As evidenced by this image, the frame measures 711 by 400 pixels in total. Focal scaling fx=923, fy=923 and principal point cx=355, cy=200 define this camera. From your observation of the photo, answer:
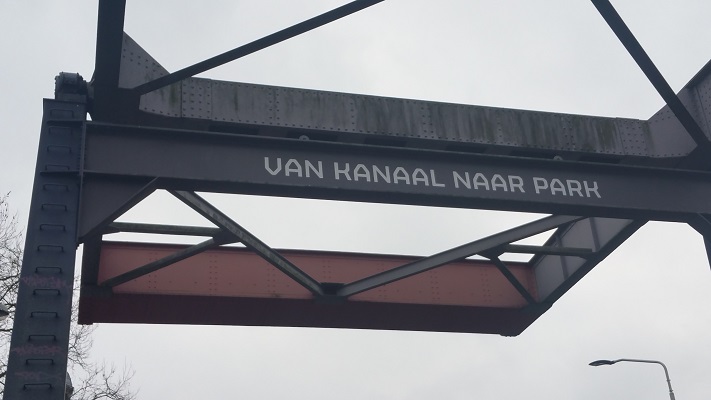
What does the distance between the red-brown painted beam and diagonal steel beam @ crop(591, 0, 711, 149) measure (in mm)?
4675

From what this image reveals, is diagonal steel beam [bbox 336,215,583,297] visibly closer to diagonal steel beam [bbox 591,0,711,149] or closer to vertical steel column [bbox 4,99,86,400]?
diagonal steel beam [bbox 591,0,711,149]

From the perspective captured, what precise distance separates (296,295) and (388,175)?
13.8 feet

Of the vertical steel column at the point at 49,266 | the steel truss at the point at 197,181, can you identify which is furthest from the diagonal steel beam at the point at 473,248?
the vertical steel column at the point at 49,266

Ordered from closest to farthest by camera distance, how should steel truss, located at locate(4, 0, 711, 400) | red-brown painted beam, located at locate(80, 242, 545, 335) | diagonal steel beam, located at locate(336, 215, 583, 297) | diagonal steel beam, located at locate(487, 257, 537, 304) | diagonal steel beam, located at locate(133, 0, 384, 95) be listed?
steel truss, located at locate(4, 0, 711, 400), diagonal steel beam, located at locate(133, 0, 384, 95), diagonal steel beam, located at locate(336, 215, 583, 297), diagonal steel beam, located at locate(487, 257, 537, 304), red-brown painted beam, located at locate(80, 242, 545, 335)

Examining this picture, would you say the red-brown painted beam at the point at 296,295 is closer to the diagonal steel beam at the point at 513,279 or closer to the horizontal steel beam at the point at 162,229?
the diagonal steel beam at the point at 513,279

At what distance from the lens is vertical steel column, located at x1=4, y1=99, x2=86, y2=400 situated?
8531mm

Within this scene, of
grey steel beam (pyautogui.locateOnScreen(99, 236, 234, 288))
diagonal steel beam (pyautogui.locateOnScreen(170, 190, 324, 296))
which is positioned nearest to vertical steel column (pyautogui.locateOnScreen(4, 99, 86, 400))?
diagonal steel beam (pyautogui.locateOnScreen(170, 190, 324, 296))

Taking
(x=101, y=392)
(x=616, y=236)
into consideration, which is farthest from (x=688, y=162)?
(x=101, y=392)

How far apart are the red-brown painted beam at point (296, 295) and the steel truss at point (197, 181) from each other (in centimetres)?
82

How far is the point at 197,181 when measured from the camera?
33.0 feet

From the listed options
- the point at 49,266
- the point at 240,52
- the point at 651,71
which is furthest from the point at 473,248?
the point at 49,266

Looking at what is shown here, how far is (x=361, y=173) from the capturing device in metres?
10.6

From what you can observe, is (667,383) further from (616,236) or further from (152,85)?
(152,85)

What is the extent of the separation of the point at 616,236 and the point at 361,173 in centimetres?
452
